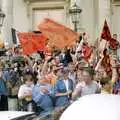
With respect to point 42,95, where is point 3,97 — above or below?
below

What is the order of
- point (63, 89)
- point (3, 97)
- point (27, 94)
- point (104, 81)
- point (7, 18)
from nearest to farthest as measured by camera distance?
point (104, 81)
point (63, 89)
point (27, 94)
point (3, 97)
point (7, 18)

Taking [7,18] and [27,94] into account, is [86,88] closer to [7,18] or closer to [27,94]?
[27,94]

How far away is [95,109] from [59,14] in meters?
29.8

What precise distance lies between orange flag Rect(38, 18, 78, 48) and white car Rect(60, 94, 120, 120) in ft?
27.0

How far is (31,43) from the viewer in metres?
16.0

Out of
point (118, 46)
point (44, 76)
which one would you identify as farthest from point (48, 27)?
point (118, 46)

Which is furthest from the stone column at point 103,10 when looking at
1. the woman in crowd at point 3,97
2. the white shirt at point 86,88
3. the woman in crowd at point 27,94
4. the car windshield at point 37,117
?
the car windshield at point 37,117

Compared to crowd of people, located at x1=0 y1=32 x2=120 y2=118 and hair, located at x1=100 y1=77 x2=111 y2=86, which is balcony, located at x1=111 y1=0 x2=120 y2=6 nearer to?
crowd of people, located at x1=0 y1=32 x2=120 y2=118

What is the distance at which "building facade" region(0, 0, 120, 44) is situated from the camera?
1328 inches

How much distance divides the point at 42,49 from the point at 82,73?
587 cm

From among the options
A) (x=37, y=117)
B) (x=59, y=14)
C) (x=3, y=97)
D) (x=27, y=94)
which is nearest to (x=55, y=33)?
(x=3, y=97)

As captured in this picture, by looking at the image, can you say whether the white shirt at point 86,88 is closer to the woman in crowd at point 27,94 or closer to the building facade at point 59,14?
the woman in crowd at point 27,94

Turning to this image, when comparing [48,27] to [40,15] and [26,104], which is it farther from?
[40,15]

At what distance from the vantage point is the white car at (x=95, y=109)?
6387mm
